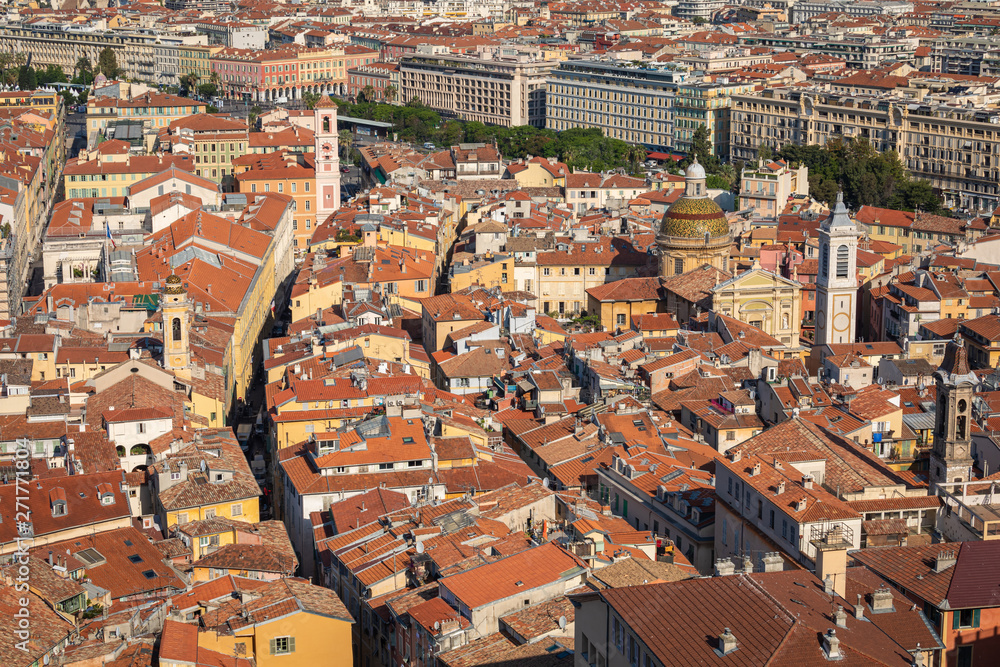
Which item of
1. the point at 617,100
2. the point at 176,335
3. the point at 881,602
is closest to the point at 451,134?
the point at 617,100

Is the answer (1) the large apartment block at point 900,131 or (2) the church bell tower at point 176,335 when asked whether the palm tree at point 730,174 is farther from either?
(2) the church bell tower at point 176,335

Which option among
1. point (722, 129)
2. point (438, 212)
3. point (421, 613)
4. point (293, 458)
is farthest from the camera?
point (722, 129)

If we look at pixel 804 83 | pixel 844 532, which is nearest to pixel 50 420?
pixel 844 532

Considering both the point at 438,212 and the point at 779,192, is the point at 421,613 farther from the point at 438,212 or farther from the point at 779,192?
the point at 779,192

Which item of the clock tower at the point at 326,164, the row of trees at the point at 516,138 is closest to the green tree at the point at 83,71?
the row of trees at the point at 516,138

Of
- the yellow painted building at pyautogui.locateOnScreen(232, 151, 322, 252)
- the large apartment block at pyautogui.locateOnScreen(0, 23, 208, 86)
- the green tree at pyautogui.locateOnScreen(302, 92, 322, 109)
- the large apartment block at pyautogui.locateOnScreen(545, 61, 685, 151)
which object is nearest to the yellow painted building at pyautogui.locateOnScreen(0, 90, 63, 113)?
the green tree at pyautogui.locateOnScreen(302, 92, 322, 109)

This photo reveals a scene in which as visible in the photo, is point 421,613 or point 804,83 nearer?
point 421,613

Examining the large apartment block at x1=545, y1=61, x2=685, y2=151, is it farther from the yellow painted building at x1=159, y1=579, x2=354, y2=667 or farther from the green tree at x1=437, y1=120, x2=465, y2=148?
the yellow painted building at x1=159, y1=579, x2=354, y2=667
